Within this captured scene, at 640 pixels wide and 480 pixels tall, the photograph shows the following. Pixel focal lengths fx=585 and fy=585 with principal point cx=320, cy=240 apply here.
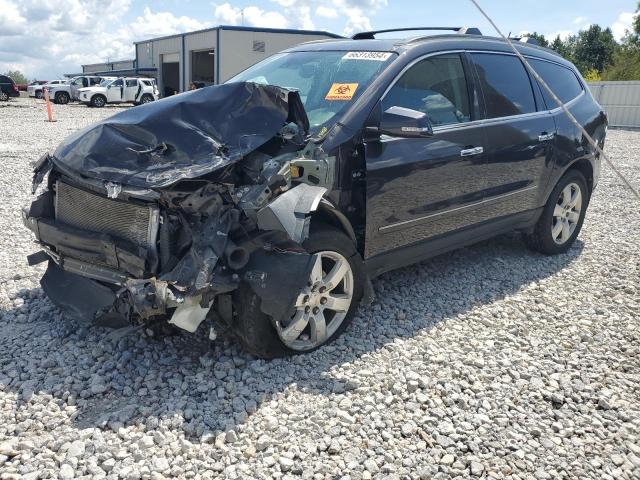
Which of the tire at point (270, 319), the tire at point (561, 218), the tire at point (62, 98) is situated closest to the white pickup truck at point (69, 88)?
the tire at point (62, 98)

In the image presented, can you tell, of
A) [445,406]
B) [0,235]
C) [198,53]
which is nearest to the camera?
[445,406]

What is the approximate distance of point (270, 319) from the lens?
11.0 feet

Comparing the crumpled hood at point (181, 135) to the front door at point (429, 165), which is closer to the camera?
the crumpled hood at point (181, 135)

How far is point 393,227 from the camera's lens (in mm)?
3979

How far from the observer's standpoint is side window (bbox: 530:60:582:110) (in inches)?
212

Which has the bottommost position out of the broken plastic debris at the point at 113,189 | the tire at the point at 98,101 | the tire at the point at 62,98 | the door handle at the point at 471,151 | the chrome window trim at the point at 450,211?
the tire at the point at 62,98

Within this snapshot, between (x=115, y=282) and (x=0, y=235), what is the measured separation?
324 cm

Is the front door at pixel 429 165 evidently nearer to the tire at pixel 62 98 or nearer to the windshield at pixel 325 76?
the windshield at pixel 325 76

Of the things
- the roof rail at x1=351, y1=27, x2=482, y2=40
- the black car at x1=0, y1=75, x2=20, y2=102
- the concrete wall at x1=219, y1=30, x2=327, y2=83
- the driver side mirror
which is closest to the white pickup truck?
the black car at x1=0, y1=75, x2=20, y2=102

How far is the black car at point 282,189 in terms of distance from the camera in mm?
3115

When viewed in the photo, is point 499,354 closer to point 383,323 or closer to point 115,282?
point 383,323

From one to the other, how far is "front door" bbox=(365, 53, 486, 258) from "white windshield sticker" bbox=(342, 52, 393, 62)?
194 mm

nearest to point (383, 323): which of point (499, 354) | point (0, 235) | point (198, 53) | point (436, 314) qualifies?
point (436, 314)

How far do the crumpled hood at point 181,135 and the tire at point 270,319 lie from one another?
671 millimetres
